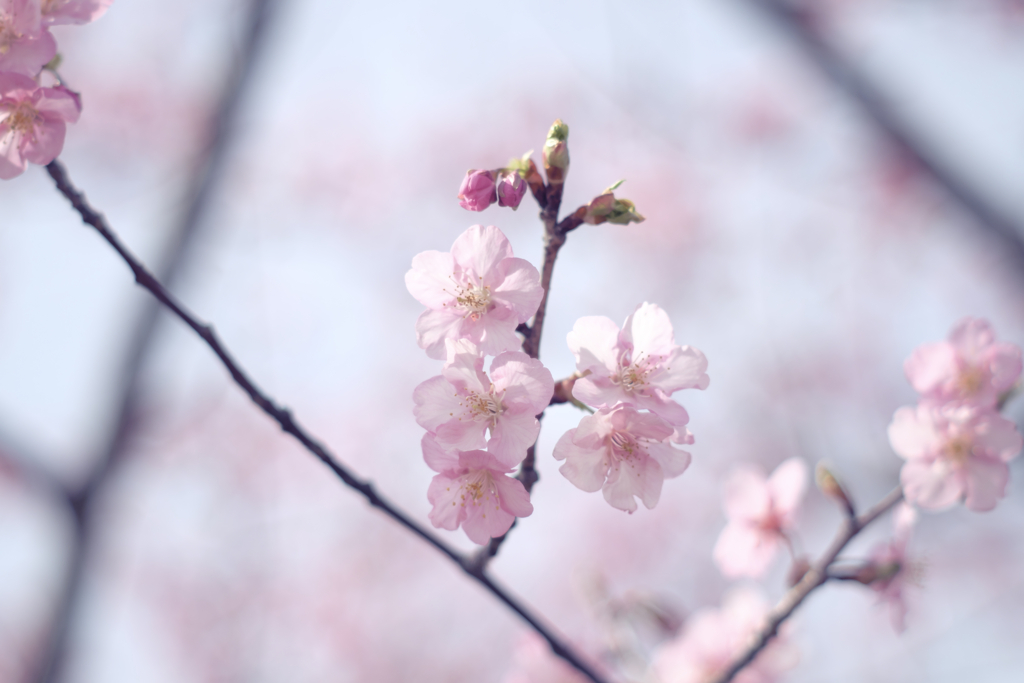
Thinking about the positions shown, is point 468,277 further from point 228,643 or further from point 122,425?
point 228,643

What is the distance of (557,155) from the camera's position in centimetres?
92

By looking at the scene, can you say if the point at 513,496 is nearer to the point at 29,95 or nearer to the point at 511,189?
the point at 511,189

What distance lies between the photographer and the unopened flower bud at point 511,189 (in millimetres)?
912

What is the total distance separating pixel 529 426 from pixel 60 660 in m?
3.72

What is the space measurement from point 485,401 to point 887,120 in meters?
3.35

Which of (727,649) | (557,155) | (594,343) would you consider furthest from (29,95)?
(727,649)

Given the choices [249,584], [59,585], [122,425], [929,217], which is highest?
[929,217]

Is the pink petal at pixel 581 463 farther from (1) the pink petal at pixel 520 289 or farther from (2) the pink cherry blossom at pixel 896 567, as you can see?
(2) the pink cherry blossom at pixel 896 567

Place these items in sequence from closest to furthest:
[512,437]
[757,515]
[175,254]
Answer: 1. [512,437]
2. [757,515]
3. [175,254]

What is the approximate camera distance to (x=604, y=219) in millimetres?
929

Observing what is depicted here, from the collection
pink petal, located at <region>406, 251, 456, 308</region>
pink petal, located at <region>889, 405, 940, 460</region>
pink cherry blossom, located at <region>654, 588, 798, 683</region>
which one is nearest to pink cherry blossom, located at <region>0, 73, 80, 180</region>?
pink petal, located at <region>406, 251, 456, 308</region>

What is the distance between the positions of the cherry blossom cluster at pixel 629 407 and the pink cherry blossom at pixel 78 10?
962 mm

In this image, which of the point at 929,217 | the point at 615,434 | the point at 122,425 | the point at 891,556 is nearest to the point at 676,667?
the point at 891,556

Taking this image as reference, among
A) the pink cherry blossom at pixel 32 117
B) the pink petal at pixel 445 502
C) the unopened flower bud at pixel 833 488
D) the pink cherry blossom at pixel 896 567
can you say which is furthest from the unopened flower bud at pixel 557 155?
the pink cherry blossom at pixel 896 567
